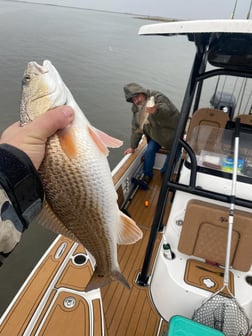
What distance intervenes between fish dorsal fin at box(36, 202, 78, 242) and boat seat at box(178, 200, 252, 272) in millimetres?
1105

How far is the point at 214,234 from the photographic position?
2189 millimetres

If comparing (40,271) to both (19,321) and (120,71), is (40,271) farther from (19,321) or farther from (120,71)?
(120,71)

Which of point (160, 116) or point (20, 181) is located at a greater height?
point (20, 181)

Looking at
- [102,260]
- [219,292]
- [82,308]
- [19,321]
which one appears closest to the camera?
[102,260]

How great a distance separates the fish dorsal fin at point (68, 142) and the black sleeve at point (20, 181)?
180mm

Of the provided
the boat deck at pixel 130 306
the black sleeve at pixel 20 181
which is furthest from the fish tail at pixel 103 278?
the boat deck at pixel 130 306

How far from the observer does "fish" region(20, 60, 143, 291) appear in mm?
1248

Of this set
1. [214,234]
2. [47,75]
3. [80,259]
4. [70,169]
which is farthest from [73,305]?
[47,75]

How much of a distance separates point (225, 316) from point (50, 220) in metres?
1.51

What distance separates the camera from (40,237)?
5000 millimetres

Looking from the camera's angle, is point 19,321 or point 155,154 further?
point 155,154

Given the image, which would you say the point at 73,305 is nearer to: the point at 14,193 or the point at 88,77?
the point at 14,193

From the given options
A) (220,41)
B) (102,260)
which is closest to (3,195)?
(102,260)

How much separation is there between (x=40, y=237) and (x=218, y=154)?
3.72 metres
